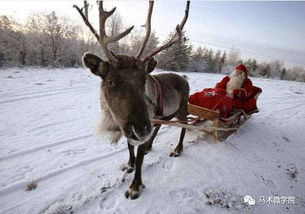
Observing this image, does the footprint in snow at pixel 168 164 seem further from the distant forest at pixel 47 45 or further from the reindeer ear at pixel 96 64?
the distant forest at pixel 47 45

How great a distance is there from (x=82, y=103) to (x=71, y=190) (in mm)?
5182

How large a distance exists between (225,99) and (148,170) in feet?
8.71

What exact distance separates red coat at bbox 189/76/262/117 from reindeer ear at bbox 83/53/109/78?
312cm

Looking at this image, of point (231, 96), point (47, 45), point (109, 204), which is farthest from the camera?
point (47, 45)

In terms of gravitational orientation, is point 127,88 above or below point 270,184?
above

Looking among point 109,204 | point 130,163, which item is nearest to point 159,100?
point 130,163

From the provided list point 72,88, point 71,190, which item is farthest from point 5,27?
point 71,190

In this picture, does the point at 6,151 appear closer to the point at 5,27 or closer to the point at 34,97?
the point at 34,97

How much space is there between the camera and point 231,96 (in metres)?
5.77

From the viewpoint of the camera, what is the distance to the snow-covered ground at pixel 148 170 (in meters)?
2.92

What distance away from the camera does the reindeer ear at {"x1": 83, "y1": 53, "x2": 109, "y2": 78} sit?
8.28 ft

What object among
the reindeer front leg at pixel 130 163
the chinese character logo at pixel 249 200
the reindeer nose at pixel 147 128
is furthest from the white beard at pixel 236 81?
the reindeer nose at pixel 147 128

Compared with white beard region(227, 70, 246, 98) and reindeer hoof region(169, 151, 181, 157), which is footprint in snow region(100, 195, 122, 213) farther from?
white beard region(227, 70, 246, 98)

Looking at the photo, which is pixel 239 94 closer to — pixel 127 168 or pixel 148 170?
pixel 148 170
